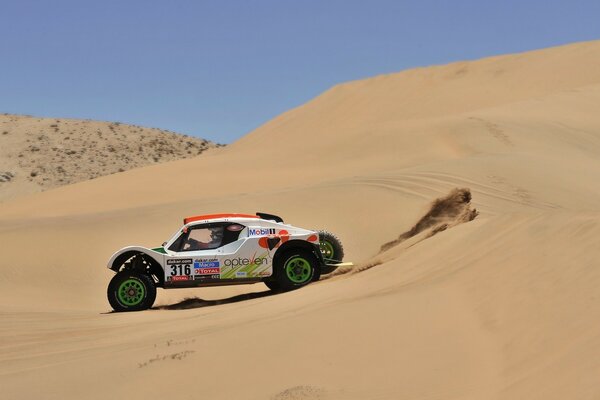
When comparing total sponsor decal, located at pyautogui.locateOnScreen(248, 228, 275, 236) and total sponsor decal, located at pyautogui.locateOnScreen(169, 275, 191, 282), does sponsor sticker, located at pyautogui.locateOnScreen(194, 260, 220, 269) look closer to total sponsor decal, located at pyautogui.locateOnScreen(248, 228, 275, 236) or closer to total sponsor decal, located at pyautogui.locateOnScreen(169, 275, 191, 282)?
total sponsor decal, located at pyautogui.locateOnScreen(169, 275, 191, 282)

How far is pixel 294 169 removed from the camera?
3038 cm

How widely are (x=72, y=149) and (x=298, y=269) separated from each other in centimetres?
5402

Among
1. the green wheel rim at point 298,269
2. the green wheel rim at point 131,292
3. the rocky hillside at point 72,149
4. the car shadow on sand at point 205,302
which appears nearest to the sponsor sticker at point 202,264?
the car shadow on sand at point 205,302

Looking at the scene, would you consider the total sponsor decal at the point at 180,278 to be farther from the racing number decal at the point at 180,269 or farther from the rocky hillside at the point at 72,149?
the rocky hillside at the point at 72,149

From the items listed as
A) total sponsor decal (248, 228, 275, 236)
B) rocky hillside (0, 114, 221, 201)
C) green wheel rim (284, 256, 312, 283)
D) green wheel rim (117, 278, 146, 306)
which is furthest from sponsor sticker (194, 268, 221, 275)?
rocky hillside (0, 114, 221, 201)

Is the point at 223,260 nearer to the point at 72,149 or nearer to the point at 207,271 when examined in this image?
the point at 207,271

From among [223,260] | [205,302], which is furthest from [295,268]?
[205,302]

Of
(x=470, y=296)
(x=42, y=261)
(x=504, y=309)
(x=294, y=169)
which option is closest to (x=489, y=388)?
(x=504, y=309)

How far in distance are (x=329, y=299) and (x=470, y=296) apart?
Answer: 1.97 m

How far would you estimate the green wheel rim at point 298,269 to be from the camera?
12.8m

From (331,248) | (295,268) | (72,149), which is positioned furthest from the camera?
(72,149)

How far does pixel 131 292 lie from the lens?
42.8ft

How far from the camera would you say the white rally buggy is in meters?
12.9

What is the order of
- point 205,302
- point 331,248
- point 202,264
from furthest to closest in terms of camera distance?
point 331,248 → point 205,302 → point 202,264
